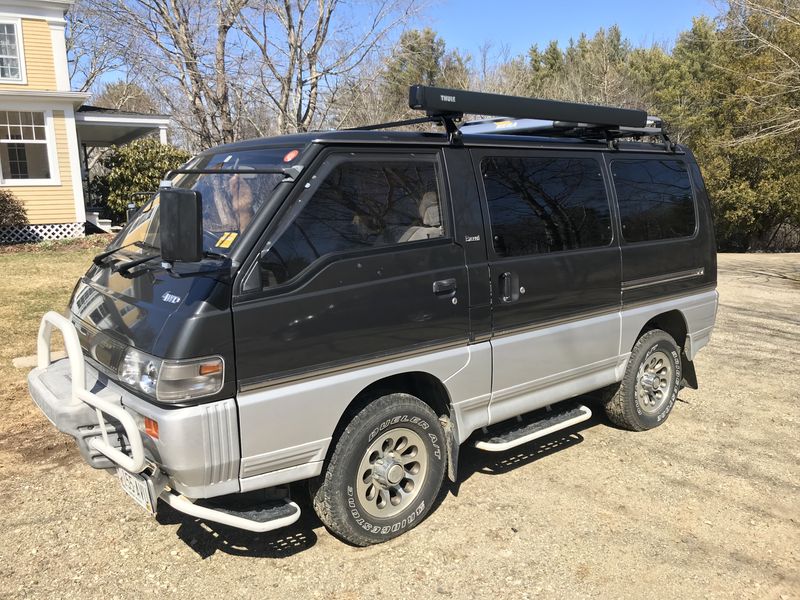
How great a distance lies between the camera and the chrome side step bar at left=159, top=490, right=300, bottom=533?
118 inches

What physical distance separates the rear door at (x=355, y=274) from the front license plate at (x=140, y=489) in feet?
2.25

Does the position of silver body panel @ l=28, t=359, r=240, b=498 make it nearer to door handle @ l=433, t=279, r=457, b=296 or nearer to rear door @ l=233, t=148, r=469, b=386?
rear door @ l=233, t=148, r=469, b=386

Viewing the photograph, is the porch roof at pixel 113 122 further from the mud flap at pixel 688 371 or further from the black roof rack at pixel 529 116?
the mud flap at pixel 688 371

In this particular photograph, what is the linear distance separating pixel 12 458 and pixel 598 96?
28.9 meters

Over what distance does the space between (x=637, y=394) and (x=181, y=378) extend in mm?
3725

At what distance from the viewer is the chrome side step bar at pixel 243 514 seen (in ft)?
9.87

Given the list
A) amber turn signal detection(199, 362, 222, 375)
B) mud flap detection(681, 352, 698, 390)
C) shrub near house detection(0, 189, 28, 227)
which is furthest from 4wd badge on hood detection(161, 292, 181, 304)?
shrub near house detection(0, 189, 28, 227)

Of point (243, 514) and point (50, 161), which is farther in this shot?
point (50, 161)

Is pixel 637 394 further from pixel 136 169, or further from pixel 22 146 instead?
pixel 22 146

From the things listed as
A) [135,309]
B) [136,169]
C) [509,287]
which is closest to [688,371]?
[509,287]

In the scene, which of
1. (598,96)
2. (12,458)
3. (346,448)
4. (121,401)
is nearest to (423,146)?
(346,448)

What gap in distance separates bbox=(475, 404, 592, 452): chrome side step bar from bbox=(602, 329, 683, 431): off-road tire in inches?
18.5

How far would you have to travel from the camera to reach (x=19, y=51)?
17297 mm

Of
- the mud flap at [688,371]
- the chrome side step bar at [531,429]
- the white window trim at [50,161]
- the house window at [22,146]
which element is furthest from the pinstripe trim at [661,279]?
the white window trim at [50,161]
